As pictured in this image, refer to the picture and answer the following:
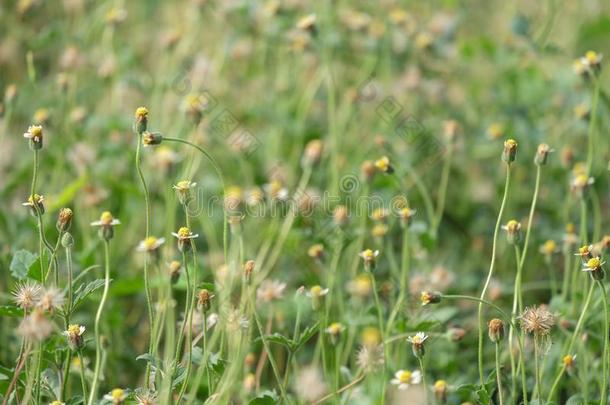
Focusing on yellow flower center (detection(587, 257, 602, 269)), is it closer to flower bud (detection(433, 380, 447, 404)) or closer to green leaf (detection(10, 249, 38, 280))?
flower bud (detection(433, 380, 447, 404))

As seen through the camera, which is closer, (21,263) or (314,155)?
(21,263)

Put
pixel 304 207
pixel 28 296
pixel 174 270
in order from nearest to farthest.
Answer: pixel 28 296
pixel 174 270
pixel 304 207

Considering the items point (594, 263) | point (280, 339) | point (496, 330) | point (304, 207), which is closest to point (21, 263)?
point (280, 339)

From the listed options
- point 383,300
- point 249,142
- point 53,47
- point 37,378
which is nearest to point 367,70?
point 249,142

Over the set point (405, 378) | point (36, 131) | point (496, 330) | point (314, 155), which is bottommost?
point (405, 378)

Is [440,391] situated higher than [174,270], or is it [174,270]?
[174,270]

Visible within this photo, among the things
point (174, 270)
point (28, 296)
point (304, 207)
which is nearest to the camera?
point (28, 296)

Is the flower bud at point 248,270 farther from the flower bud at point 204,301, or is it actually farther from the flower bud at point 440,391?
the flower bud at point 440,391

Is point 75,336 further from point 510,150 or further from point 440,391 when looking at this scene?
point 510,150
